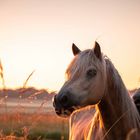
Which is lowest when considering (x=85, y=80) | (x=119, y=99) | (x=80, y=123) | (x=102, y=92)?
(x=80, y=123)

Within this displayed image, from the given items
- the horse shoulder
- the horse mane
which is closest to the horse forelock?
the horse mane

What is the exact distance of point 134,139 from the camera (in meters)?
5.96

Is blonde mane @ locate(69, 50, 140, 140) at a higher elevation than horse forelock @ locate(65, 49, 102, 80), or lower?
lower

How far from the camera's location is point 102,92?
233 inches

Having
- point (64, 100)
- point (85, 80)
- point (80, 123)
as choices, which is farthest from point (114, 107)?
point (80, 123)

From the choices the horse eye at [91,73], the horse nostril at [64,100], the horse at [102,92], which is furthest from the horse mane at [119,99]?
the horse nostril at [64,100]

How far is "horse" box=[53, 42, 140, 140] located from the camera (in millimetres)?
5812

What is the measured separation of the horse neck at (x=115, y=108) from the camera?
19.8 ft

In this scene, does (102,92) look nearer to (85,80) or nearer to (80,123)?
(85,80)

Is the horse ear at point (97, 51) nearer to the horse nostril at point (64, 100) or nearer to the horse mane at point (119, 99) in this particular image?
the horse mane at point (119, 99)

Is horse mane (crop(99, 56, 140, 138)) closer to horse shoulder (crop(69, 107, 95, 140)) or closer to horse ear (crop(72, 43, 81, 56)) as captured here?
horse ear (crop(72, 43, 81, 56))

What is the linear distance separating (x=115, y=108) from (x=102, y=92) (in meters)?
0.32

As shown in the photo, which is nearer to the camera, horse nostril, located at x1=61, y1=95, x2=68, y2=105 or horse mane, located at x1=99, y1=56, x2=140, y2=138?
horse nostril, located at x1=61, y1=95, x2=68, y2=105

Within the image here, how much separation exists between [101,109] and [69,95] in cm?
75
